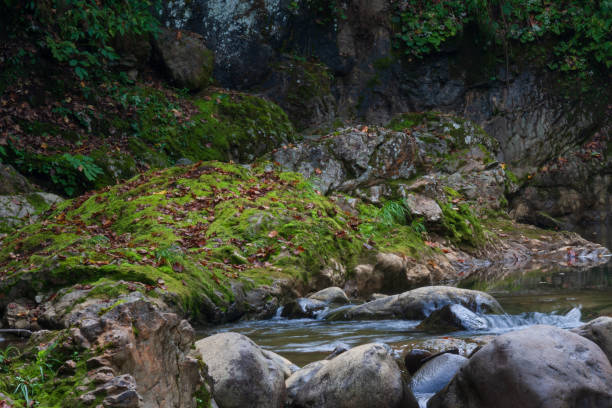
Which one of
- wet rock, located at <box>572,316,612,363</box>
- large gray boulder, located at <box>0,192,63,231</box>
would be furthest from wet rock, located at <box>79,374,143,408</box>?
large gray boulder, located at <box>0,192,63,231</box>

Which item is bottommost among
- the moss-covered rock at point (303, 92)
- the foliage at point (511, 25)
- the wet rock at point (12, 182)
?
the wet rock at point (12, 182)

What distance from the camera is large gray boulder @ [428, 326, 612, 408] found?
9.68 feet

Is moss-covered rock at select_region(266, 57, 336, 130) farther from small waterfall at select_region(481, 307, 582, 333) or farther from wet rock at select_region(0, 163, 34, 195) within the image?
small waterfall at select_region(481, 307, 582, 333)

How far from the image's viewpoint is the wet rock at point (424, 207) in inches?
402

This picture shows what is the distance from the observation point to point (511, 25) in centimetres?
1686

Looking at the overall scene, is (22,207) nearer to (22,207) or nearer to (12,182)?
(22,207)

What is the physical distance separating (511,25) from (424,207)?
9474 mm

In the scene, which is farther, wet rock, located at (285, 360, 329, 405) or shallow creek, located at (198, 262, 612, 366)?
shallow creek, located at (198, 262, 612, 366)

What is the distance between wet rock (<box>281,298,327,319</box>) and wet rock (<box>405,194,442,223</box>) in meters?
4.72

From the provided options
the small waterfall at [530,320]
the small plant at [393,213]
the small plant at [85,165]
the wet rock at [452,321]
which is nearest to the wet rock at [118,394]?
the wet rock at [452,321]

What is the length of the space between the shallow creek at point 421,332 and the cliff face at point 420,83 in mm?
9156

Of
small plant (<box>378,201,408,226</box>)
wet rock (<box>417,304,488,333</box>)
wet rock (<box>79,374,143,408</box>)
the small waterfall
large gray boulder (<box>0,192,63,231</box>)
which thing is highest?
large gray boulder (<box>0,192,63,231</box>)

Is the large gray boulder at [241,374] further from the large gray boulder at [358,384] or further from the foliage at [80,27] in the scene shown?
the foliage at [80,27]

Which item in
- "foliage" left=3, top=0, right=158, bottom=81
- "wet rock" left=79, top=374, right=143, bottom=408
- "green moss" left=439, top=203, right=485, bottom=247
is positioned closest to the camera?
"wet rock" left=79, top=374, right=143, bottom=408
